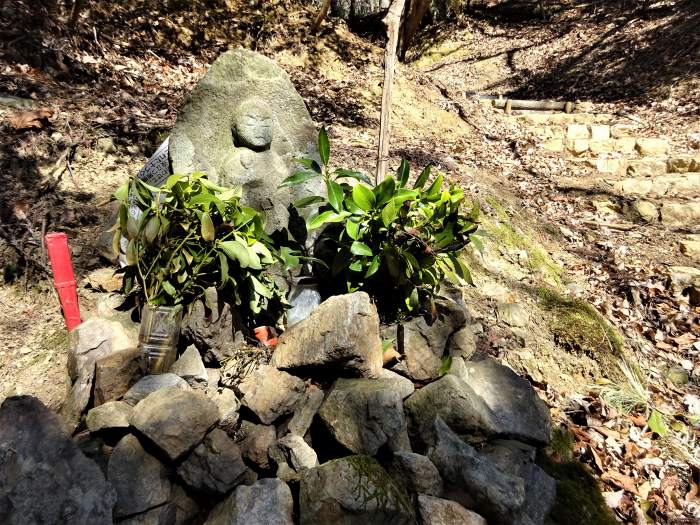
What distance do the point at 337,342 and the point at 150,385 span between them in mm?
854

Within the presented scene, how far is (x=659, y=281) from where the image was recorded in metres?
4.69

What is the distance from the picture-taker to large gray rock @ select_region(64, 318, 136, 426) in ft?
6.82

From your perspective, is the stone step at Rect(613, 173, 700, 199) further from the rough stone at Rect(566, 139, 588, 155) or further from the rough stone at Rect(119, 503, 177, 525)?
the rough stone at Rect(119, 503, 177, 525)

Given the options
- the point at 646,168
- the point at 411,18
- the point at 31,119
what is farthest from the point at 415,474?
the point at 411,18

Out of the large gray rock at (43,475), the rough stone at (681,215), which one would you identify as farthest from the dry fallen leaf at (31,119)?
the rough stone at (681,215)

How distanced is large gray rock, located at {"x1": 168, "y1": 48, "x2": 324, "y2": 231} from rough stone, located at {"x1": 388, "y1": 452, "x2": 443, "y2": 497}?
Result: 1504mm

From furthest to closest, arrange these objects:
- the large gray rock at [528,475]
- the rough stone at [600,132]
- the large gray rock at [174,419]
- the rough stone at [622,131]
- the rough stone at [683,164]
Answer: the rough stone at [622,131] < the rough stone at [600,132] < the rough stone at [683,164] < the large gray rock at [528,475] < the large gray rock at [174,419]

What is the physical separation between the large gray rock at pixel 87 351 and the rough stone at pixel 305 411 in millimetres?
862

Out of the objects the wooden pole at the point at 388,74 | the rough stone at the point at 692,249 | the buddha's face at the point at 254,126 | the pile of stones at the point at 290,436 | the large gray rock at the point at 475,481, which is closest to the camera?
the pile of stones at the point at 290,436

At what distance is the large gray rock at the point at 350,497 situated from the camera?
1.68m

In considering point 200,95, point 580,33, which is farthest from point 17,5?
point 580,33

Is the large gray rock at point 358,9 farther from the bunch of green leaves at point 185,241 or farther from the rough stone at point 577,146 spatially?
the bunch of green leaves at point 185,241

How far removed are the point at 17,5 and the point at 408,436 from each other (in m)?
6.55

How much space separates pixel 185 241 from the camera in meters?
2.25
